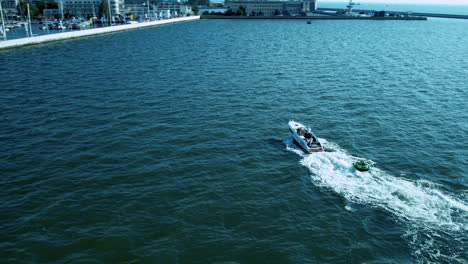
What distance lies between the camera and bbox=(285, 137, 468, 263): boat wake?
96.2 feet

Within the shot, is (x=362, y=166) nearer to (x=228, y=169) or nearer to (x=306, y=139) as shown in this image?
(x=306, y=139)

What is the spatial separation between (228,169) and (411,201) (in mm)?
19881

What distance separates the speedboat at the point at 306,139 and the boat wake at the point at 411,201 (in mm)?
852

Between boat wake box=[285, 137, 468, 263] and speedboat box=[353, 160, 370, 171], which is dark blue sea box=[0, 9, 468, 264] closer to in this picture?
boat wake box=[285, 137, 468, 263]

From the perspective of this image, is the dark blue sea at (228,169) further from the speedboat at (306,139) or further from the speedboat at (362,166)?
the speedboat at (362,166)

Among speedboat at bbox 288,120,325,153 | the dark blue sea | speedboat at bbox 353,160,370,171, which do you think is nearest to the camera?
the dark blue sea

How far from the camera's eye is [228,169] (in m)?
41.1

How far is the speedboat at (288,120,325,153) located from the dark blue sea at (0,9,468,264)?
120 centimetres

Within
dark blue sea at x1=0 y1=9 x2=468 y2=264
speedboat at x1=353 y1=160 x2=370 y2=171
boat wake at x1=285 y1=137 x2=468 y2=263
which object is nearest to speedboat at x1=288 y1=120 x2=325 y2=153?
boat wake at x1=285 y1=137 x2=468 y2=263

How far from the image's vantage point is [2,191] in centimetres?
3538

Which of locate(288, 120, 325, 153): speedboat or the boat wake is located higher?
locate(288, 120, 325, 153): speedboat

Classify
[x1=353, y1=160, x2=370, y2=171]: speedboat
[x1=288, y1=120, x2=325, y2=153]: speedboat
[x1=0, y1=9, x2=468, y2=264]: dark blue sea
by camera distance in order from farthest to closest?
[x1=288, y1=120, x2=325, y2=153]: speedboat → [x1=353, y1=160, x2=370, y2=171]: speedboat → [x1=0, y1=9, x2=468, y2=264]: dark blue sea

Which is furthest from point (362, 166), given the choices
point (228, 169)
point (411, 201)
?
point (228, 169)

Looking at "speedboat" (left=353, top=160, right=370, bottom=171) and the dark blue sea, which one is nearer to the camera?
the dark blue sea
